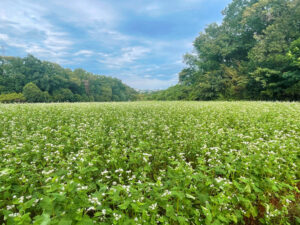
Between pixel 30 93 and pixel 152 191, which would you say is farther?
pixel 30 93

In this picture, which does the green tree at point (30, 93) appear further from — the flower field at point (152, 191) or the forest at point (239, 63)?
Result: the flower field at point (152, 191)

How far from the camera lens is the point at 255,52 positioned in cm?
2989

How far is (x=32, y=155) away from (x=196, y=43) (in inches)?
2065

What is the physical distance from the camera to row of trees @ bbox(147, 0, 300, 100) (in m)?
27.7

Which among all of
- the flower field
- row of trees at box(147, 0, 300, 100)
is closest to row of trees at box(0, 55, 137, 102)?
row of trees at box(147, 0, 300, 100)

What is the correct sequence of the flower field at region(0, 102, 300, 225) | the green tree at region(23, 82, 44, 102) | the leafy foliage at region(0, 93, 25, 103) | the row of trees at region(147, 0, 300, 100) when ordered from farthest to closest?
the green tree at region(23, 82, 44, 102) → the leafy foliage at region(0, 93, 25, 103) → the row of trees at region(147, 0, 300, 100) → the flower field at region(0, 102, 300, 225)

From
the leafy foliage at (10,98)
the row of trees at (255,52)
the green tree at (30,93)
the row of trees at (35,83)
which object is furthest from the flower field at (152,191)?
the row of trees at (35,83)

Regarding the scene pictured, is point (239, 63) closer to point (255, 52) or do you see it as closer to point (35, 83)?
point (255, 52)

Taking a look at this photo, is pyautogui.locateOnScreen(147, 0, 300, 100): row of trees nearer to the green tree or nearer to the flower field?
the flower field

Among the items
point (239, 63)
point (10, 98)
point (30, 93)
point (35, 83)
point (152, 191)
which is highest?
point (239, 63)

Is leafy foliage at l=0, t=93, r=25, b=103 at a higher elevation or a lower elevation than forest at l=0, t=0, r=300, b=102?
lower

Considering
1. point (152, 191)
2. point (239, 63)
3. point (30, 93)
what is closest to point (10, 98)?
point (30, 93)

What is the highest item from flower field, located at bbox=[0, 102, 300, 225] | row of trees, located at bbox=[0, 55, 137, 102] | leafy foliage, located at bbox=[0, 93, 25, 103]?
row of trees, located at bbox=[0, 55, 137, 102]

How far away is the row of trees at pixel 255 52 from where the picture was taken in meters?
27.7
